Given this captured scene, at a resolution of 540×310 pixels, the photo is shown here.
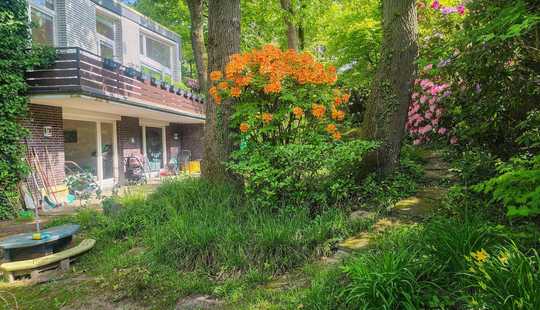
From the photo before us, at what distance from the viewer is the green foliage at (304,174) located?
410 cm

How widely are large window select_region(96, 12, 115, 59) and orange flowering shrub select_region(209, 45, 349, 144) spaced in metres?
9.12

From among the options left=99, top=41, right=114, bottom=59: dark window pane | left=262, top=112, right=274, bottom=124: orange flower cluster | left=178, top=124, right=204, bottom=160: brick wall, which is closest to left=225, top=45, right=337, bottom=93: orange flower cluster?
left=262, top=112, right=274, bottom=124: orange flower cluster

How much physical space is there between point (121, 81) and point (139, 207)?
552 cm

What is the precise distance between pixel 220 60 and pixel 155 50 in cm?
1189

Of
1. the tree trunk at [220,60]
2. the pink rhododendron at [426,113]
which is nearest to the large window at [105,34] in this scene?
the tree trunk at [220,60]

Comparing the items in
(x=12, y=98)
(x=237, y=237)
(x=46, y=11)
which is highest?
(x=46, y=11)

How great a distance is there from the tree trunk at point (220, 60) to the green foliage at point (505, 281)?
378cm

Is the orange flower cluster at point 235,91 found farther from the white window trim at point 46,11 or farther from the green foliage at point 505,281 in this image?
the white window trim at point 46,11

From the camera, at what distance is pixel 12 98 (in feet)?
23.1

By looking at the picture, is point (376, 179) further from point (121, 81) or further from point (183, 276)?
point (121, 81)

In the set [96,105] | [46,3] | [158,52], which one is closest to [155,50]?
[158,52]

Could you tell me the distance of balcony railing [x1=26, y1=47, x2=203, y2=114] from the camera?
7.46 metres

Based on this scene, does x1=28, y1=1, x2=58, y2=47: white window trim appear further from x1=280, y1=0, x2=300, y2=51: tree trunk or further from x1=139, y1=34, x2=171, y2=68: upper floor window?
x1=280, y1=0, x2=300, y2=51: tree trunk

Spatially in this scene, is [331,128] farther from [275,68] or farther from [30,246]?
[30,246]
